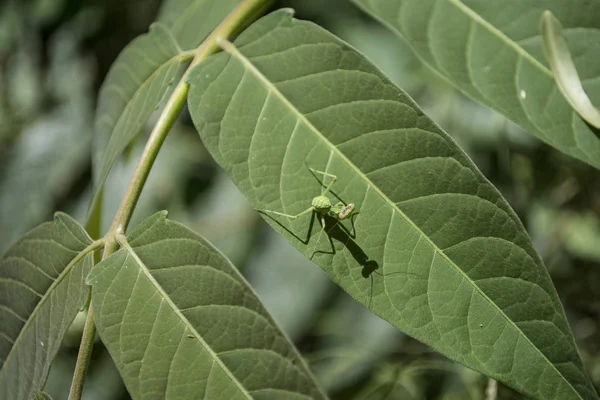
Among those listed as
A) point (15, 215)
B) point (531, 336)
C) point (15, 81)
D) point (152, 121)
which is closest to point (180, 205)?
point (152, 121)

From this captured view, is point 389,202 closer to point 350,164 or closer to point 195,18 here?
point 350,164

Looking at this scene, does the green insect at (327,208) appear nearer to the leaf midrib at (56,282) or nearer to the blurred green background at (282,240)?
the leaf midrib at (56,282)

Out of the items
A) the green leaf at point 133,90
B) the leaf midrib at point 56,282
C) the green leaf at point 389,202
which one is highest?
the green leaf at point 133,90

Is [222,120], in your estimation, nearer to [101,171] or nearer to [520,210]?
[101,171]

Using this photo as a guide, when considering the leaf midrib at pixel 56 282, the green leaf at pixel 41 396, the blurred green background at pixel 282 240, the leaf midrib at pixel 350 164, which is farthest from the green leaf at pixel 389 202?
the blurred green background at pixel 282 240

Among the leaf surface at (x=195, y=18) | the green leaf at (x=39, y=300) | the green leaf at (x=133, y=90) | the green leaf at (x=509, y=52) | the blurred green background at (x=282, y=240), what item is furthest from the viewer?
the blurred green background at (x=282, y=240)
